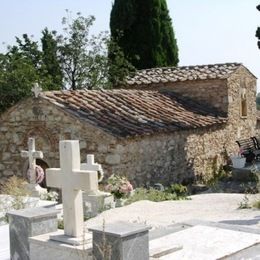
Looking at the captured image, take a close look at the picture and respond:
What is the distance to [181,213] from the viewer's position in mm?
8555

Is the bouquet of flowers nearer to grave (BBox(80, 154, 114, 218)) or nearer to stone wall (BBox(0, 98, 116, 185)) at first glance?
grave (BBox(80, 154, 114, 218))

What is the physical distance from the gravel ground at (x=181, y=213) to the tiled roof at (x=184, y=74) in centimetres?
810

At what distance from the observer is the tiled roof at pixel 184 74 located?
691 inches

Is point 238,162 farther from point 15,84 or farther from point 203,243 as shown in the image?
point 203,243

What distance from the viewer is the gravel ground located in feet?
25.3

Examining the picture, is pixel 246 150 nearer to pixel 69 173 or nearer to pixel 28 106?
pixel 28 106

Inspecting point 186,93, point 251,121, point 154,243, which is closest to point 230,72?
point 186,93

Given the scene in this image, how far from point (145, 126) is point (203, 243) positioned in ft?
25.4

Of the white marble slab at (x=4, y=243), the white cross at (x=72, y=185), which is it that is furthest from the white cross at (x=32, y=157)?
the white cross at (x=72, y=185)

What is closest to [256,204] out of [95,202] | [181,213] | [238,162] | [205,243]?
[181,213]

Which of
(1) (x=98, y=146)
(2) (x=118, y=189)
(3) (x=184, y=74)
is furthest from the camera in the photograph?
(3) (x=184, y=74)

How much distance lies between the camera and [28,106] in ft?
44.4

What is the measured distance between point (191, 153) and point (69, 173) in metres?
10.3

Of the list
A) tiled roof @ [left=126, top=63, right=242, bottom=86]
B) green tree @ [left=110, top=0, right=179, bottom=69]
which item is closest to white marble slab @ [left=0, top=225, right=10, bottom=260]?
tiled roof @ [left=126, top=63, right=242, bottom=86]
